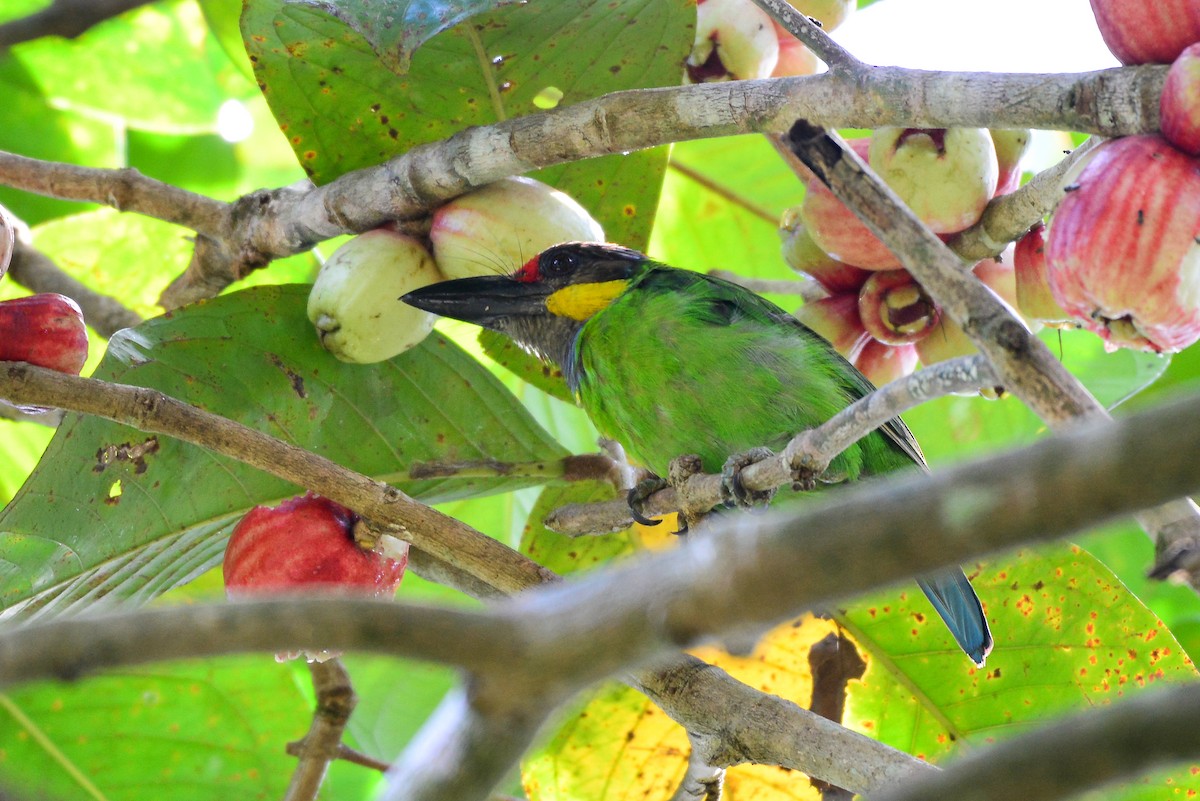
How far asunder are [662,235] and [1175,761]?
2716 millimetres

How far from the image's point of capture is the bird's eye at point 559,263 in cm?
245

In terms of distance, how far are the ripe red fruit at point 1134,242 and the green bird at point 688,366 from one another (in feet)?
3.00

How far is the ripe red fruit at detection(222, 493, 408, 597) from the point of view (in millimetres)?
1827

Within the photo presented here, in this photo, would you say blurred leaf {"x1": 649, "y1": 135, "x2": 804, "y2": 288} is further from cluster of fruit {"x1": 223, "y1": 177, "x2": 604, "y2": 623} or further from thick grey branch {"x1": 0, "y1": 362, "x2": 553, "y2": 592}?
thick grey branch {"x1": 0, "y1": 362, "x2": 553, "y2": 592}

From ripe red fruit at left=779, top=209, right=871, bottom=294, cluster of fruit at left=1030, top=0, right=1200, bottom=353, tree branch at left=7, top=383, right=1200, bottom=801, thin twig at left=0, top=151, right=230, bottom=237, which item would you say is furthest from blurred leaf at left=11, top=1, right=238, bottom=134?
tree branch at left=7, top=383, right=1200, bottom=801

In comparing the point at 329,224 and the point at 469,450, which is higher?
the point at 329,224

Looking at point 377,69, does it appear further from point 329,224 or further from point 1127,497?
point 1127,497

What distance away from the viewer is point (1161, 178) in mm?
1393

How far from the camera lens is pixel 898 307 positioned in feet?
7.07

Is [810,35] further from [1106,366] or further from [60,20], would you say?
[1106,366]

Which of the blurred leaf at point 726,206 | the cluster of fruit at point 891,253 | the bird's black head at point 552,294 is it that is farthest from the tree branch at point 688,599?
the blurred leaf at point 726,206

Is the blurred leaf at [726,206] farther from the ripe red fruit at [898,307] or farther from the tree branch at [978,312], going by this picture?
the tree branch at [978,312]

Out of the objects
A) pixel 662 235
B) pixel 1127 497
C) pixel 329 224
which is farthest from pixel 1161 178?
pixel 662 235

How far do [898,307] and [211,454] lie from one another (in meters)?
1.21
